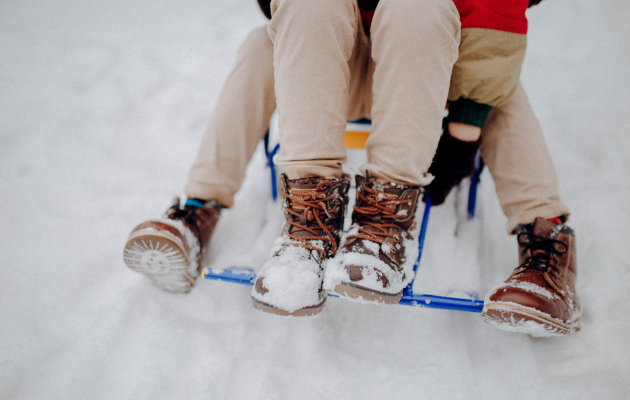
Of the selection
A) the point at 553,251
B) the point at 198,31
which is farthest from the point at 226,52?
the point at 553,251

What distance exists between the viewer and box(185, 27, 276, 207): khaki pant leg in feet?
2.92

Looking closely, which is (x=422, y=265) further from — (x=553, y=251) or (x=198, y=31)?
(x=198, y=31)

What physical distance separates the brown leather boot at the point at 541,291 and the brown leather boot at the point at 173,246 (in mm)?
648

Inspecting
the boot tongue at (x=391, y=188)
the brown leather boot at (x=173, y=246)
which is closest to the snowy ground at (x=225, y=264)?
the brown leather boot at (x=173, y=246)

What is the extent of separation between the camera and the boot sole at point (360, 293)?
0.60 meters

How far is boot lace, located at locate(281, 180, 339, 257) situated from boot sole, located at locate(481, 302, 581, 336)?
31 centimetres

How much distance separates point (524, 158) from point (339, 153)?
19.0 inches

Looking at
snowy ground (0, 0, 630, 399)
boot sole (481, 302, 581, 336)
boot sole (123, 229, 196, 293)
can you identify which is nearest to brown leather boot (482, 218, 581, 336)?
boot sole (481, 302, 581, 336)

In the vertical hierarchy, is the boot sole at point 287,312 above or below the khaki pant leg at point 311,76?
below

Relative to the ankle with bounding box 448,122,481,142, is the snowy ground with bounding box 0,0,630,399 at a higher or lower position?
lower

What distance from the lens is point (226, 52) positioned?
6.06ft

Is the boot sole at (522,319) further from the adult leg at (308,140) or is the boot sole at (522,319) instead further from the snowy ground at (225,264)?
the adult leg at (308,140)

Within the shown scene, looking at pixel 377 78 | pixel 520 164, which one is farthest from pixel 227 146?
pixel 520 164

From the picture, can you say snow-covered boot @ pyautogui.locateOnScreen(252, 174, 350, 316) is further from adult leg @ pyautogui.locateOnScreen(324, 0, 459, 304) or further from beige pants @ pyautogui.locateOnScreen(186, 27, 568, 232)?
beige pants @ pyautogui.locateOnScreen(186, 27, 568, 232)
